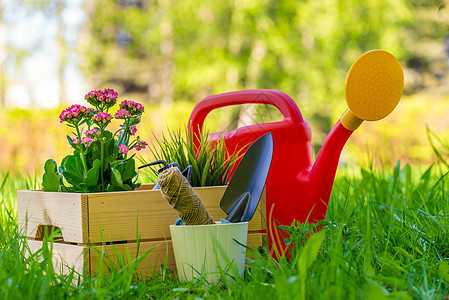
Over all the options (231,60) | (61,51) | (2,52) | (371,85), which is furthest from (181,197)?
(61,51)

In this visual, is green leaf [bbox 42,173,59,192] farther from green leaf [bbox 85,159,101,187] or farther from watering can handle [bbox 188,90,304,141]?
watering can handle [bbox 188,90,304,141]

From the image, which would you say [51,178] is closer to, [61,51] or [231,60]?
[231,60]

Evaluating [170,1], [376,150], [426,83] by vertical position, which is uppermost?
[170,1]

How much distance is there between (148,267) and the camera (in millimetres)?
1000

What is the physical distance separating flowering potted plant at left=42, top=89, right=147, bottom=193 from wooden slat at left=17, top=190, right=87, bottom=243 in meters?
0.04

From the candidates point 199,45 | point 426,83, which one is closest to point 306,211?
point 199,45

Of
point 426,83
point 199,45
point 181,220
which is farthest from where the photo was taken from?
point 426,83

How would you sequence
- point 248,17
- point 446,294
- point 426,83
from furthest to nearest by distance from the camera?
point 426,83, point 248,17, point 446,294

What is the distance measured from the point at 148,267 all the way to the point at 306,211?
0.41 metres

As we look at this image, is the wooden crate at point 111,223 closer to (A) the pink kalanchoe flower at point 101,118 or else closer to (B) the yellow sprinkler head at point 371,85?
(A) the pink kalanchoe flower at point 101,118

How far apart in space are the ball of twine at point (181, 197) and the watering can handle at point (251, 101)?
1.16 ft

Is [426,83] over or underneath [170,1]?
underneath

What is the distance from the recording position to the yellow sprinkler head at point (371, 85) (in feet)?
3.42

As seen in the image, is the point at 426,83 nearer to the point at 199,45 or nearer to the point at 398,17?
the point at 398,17
